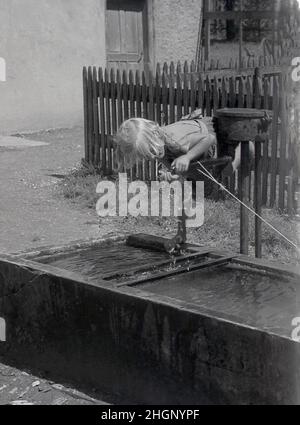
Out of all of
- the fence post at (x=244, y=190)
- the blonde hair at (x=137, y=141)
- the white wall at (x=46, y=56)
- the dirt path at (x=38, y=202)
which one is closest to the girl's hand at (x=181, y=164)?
the blonde hair at (x=137, y=141)

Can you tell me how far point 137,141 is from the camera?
171 inches

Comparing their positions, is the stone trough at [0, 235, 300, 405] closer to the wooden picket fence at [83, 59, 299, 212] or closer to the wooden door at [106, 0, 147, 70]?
the wooden picket fence at [83, 59, 299, 212]

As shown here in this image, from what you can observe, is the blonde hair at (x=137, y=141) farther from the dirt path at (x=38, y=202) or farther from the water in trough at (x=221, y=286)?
the dirt path at (x=38, y=202)

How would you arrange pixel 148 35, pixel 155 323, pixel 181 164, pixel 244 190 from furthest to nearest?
pixel 148 35, pixel 244 190, pixel 181 164, pixel 155 323

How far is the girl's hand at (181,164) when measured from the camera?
15.1ft

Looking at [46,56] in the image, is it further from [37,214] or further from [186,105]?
[37,214]

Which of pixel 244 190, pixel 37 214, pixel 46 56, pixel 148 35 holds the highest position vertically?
pixel 148 35

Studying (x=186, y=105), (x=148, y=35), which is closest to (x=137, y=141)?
(x=186, y=105)

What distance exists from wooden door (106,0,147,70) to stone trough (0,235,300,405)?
10460 mm

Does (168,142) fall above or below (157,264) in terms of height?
above

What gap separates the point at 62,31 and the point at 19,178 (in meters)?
4.49

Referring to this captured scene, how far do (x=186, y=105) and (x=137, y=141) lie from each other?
4.53 metres

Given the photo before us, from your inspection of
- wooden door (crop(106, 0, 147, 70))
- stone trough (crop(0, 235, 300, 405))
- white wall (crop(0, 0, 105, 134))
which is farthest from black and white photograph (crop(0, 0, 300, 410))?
wooden door (crop(106, 0, 147, 70))

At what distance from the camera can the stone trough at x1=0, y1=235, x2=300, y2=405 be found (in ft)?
11.0
